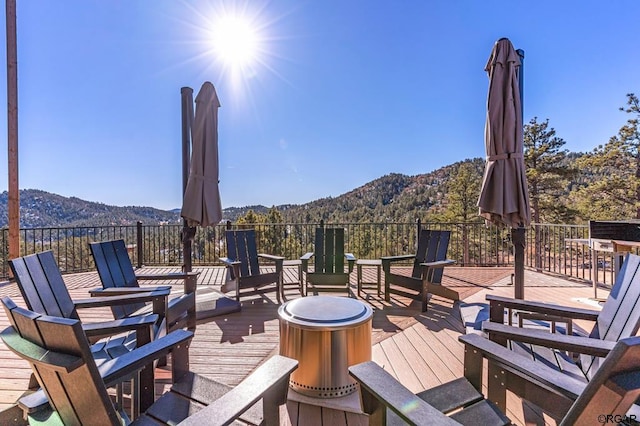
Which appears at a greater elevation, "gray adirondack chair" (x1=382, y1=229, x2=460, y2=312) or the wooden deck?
"gray adirondack chair" (x1=382, y1=229, x2=460, y2=312)

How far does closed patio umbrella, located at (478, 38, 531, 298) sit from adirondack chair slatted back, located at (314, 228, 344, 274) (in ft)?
7.67

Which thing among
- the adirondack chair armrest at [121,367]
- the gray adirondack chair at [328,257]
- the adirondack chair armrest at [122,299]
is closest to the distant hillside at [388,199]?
the gray adirondack chair at [328,257]

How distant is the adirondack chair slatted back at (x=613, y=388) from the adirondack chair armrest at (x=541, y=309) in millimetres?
1241

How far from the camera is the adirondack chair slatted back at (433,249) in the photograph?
4109 millimetres

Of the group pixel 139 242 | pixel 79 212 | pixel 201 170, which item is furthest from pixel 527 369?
pixel 79 212

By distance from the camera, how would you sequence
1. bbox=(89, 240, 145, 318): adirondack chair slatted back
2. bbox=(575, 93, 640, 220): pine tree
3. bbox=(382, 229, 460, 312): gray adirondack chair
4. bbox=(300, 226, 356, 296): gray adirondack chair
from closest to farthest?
bbox=(89, 240, 145, 318): adirondack chair slatted back
bbox=(382, 229, 460, 312): gray adirondack chair
bbox=(300, 226, 356, 296): gray adirondack chair
bbox=(575, 93, 640, 220): pine tree

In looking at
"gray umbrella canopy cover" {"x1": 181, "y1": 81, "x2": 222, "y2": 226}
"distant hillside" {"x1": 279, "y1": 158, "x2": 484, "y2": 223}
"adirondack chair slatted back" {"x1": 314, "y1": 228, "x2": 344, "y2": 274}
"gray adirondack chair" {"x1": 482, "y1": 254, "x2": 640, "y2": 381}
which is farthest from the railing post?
"distant hillside" {"x1": 279, "y1": 158, "x2": 484, "y2": 223}

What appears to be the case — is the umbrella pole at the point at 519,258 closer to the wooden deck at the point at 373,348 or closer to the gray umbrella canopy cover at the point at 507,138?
the gray umbrella canopy cover at the point at 507,138

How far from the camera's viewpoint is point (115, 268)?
281 cm

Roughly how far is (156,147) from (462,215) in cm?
1843

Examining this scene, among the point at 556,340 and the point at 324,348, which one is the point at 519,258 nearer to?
the point at 556,340

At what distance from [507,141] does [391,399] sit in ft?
8.80

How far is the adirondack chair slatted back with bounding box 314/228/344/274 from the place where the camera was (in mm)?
4578

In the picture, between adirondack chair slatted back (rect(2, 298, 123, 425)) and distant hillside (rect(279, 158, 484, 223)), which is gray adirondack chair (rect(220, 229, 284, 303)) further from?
distant hillside (rect(279, 158, 484, 223))
